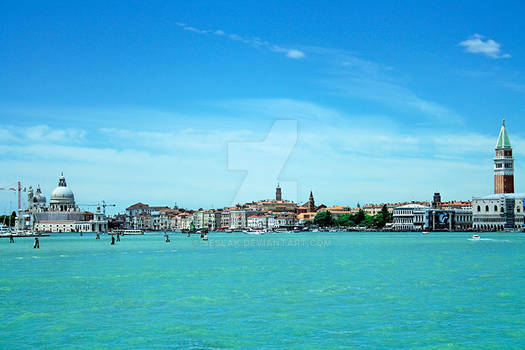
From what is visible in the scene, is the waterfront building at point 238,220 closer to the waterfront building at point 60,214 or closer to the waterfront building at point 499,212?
the waterfront building at point 60,214

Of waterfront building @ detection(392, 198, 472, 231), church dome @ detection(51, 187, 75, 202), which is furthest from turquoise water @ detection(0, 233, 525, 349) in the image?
church dome @ detection(51, 187, 75, 202)

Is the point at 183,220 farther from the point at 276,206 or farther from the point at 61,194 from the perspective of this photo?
the point at 61,194

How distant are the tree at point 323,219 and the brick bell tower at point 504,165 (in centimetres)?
2909

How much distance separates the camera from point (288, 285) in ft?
63.7

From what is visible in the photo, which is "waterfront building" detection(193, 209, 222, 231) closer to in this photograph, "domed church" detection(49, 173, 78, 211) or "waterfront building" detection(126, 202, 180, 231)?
"waterfront building" detection(126, 202, 180, 231)

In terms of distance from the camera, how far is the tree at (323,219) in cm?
12644

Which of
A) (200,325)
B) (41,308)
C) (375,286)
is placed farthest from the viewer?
(375,286)

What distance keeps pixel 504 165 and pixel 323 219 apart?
32.4 metres

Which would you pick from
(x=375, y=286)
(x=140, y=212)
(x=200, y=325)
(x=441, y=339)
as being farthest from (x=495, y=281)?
(x=140, y=212)

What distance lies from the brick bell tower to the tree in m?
29.1

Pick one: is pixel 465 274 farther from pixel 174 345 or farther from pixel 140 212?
pixel 140 212

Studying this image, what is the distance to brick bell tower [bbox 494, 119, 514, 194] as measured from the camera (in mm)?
116500

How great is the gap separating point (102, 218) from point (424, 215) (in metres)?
63.8

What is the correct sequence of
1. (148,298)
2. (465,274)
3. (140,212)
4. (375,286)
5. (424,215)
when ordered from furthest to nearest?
1. (140,212)
2. (424,215)
3. (465,274)
4. (375,286)
5. (148,298)
